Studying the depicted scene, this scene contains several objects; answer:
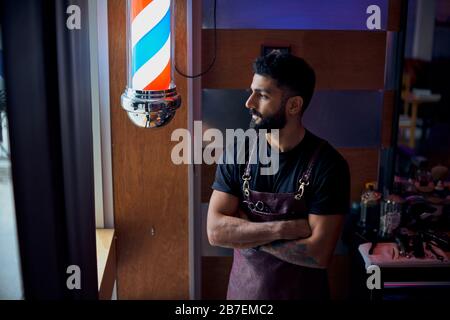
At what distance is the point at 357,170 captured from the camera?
2.83 metres

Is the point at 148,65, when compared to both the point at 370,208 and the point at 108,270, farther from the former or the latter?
the point at 370,208

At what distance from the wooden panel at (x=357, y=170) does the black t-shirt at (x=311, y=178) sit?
A: 0.49m

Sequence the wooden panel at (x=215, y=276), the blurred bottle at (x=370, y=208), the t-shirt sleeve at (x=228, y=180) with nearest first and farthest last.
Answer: the t-shirt sleeve at (x=228, y=180)
the blurred bottle at (x=370, y=208)
the wooden panel at (x=215, y=276)

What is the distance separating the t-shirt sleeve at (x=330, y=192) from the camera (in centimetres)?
217

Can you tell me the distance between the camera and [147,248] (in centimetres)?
292

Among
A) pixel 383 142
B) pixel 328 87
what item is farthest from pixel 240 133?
pixel 383 142

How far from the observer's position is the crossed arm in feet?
7.18

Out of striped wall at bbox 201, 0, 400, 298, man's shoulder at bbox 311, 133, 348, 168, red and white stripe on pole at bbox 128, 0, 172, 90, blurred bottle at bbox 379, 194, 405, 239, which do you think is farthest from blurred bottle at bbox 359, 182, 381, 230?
red and white stripe on pole at bbox 128, 0, 172, 90

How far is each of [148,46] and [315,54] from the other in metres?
1.10

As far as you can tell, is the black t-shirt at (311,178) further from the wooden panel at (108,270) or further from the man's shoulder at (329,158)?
the wooden panel at (108,270)

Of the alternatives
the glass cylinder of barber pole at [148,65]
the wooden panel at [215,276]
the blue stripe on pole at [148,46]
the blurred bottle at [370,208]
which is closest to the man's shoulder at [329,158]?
the blurred bottle at [370,208]

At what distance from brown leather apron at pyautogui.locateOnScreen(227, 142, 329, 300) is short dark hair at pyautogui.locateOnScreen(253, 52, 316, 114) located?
248mm
